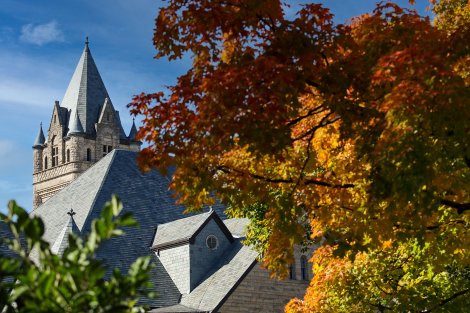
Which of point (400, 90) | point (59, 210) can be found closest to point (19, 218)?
point (400, 90)

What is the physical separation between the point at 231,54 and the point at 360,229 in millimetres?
3337

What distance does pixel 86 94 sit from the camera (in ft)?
311

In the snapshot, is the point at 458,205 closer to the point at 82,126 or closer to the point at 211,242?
the point at 211,242

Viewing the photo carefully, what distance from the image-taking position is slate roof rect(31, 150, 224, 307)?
36.4 metres

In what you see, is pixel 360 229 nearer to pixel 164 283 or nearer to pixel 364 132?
pixel 364 132

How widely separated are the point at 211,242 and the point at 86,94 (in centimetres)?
6123

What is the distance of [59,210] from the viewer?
4209 cm

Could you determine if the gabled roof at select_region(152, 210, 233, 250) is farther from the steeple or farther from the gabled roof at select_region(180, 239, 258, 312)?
the steeple

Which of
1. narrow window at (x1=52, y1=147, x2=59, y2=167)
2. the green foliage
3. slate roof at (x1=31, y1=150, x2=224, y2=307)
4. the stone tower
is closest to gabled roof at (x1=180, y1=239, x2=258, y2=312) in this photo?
slate roof at (x1=31, y1=150, x2=224, y2=307)

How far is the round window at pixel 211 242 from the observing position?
37188 mm

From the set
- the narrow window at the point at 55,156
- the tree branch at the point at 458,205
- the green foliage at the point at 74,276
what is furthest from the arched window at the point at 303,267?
the narrow window at the point at 55,156

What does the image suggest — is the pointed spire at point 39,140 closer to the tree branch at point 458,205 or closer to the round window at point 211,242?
the round window at point 211,242

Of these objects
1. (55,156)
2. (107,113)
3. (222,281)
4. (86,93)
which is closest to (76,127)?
(107,113)

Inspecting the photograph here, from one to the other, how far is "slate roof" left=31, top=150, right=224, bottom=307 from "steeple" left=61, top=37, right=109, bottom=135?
51.0 meters
